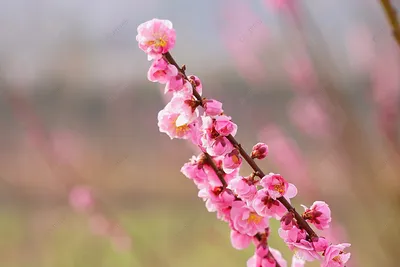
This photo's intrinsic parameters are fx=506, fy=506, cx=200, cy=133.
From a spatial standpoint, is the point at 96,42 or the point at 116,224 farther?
the point at 96,42

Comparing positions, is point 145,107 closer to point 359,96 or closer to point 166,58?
point 359,96

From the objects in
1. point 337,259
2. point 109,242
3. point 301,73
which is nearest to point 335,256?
point 337,259

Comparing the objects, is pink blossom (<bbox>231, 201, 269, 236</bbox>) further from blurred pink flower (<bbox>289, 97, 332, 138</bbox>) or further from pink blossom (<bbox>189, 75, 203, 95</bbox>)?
blurred pink flower (<bbox>289, 97, 332, 138</bbox>)

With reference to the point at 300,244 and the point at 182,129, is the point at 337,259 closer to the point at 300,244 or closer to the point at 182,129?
the point at 300,244

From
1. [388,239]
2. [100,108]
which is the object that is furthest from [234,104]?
[100,108]

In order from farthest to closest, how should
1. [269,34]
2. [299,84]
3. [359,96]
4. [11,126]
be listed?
[11,126] → [359,96] → [269,34] → [299,84]

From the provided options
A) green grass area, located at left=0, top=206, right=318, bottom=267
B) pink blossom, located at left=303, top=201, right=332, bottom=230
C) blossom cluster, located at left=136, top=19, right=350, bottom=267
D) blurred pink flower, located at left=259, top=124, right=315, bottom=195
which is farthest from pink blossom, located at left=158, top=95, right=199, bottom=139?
green grass area, located at left=0, top=206, right=318, bottom=267

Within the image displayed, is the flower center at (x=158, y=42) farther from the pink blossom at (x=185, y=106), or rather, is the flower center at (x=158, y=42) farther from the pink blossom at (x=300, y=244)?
the pink blossom at (x=300, y=244)
